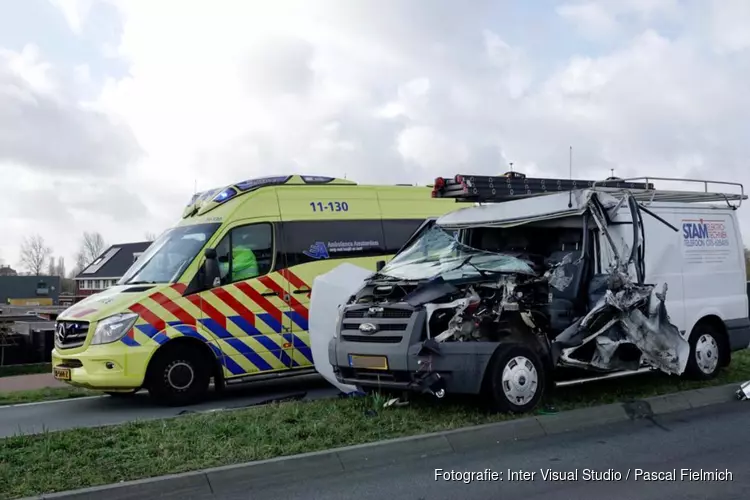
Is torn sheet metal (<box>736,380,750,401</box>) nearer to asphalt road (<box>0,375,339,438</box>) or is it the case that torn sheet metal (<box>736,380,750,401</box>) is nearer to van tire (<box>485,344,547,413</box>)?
van tire (<box>485,344,547,413</box>)

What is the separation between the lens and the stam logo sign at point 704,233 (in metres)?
9.62

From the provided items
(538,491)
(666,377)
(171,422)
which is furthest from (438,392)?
(666,377)

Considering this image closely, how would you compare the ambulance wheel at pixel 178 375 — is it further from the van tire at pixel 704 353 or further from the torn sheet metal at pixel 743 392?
the torn sheet metal at pixel 743 392

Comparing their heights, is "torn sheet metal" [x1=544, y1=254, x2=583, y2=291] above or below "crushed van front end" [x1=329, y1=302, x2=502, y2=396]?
above

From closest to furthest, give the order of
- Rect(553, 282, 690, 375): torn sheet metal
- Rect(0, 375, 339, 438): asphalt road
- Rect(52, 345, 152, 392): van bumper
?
→ Rect(553, 282, 690, 375): torn sheet metal, Rect(0, 375, 339, 438): asphalt road, Rect(52, 345, 152, 392): van bumper

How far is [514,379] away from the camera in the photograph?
7.52m

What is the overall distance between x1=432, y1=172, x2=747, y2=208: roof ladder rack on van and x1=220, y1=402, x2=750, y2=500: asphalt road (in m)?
3.04

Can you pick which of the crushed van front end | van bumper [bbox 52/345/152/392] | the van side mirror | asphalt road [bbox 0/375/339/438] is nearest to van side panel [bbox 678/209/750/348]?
the crushed van front end

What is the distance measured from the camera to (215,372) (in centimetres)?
1010

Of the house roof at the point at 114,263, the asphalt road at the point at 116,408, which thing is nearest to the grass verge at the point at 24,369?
the asphalt road at the point at 116,408

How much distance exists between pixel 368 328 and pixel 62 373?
432cm

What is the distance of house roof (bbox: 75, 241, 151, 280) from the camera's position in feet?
242

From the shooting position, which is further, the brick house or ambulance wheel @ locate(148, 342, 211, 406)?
the brick house

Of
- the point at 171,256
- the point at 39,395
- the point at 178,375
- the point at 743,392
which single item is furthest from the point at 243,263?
the point at 743,392
